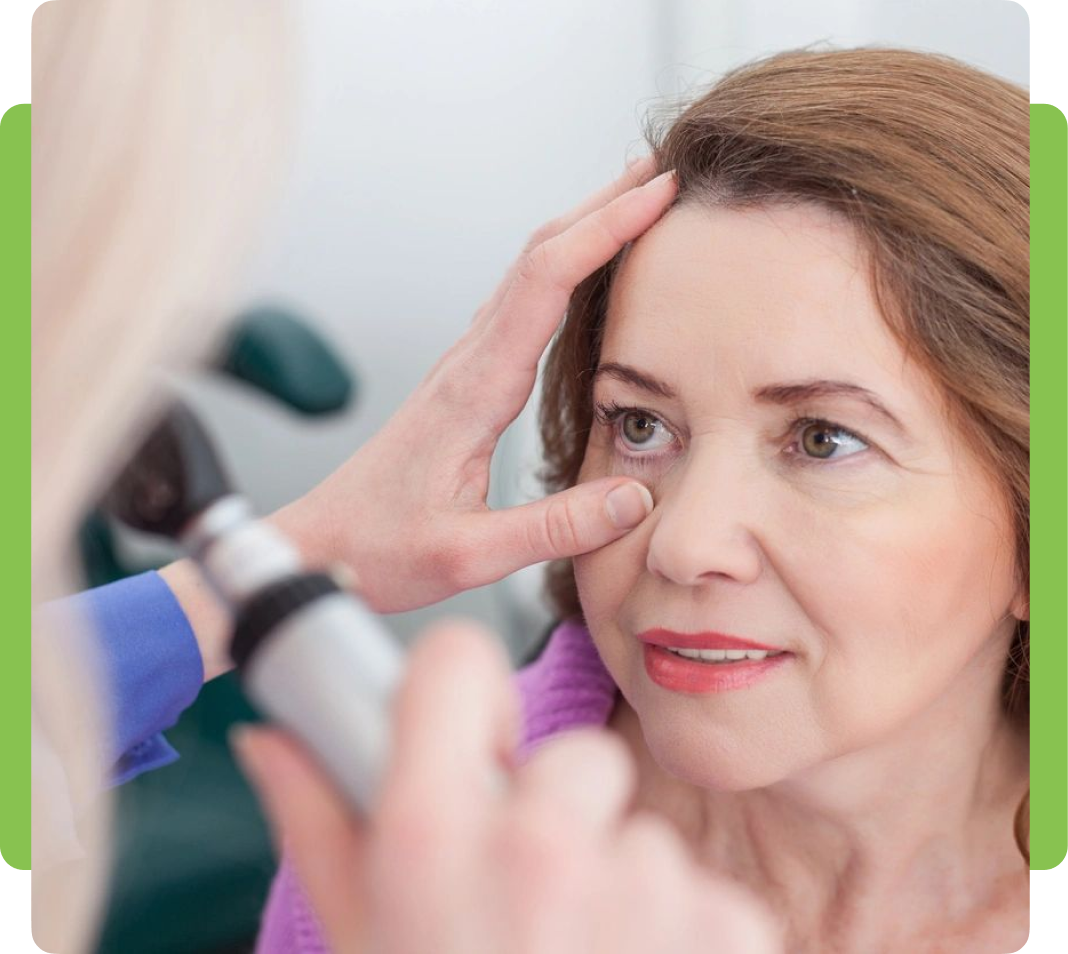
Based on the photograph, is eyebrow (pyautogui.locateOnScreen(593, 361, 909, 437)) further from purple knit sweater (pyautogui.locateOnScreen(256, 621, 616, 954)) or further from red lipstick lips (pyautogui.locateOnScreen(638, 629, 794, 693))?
purple knit sweater (pyautogui.locateOnScreen(256, 621, 616, 954))

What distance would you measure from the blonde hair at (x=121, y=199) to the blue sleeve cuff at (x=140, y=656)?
0.13 m

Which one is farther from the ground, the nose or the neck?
the nose

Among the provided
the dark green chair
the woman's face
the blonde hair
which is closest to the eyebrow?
the woman's face

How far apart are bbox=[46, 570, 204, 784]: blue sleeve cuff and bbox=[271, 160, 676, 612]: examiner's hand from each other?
0.22 ft

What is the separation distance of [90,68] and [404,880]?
0.87 ft

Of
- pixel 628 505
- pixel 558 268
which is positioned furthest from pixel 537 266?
pixel 628 505

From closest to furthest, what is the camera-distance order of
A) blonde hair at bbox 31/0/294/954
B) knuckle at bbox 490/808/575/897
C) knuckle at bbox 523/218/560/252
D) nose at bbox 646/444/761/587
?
knuckle at bbox 490/808/575/897, blonde hair at bbox 31/0/294/954, nose at bbox 646/444/761/587, knuckle at bbox 523/218/560/252

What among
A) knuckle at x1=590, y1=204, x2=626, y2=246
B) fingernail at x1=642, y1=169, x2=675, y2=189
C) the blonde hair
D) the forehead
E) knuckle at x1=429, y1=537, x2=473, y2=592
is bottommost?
knuckle at x1=429, y1=537, x2=473, y2=592

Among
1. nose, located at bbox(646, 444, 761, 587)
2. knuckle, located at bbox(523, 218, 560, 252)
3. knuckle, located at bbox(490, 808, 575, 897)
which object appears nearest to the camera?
knuckle, located at bbox(490, 808, 575, 897)

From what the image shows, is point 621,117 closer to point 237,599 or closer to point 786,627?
point 786,627

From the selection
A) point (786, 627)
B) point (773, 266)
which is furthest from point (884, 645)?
point (773, 266)

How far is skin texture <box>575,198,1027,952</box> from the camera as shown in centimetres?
50

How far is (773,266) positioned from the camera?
20.2 inches
